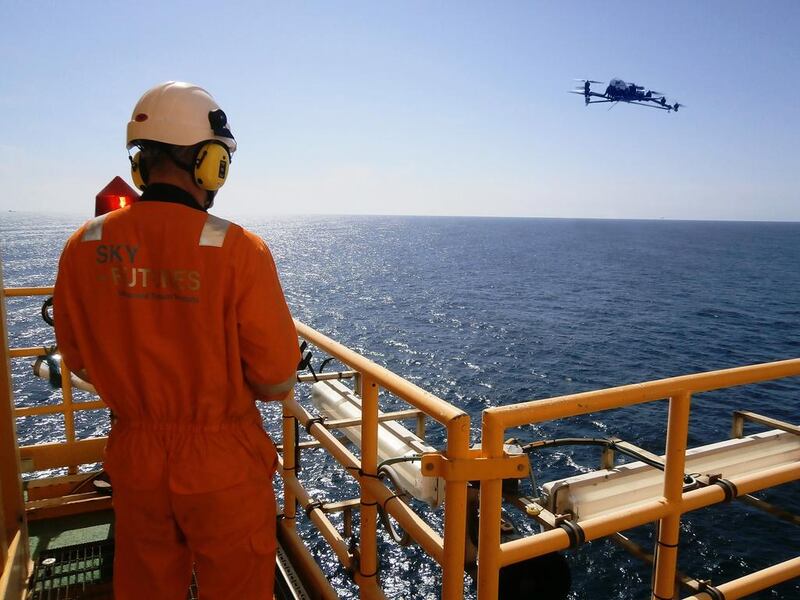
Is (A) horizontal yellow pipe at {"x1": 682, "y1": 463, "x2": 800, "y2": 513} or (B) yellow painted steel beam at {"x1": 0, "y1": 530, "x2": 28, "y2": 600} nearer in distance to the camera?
(A) horizontal yellow pipe at {"x1": 682, "y1": 463, "x2": 800, "y2": 513}

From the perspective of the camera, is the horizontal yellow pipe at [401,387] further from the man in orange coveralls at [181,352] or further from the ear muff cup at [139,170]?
the ear muff cup at [139,170]

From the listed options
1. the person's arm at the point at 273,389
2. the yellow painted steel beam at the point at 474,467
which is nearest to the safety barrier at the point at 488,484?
the yellow painted steel beam at the point at 474,467

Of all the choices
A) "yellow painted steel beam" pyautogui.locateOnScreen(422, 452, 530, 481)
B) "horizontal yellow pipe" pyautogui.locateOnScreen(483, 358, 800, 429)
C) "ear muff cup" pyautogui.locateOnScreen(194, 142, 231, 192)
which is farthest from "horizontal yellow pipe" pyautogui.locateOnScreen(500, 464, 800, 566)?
"ear muff cup" pyautogui.locateOnScreen(194, 142, 231, 192)

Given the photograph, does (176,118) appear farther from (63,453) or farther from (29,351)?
(63,453)

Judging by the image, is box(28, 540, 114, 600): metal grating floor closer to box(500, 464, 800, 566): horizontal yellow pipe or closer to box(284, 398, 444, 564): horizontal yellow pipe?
box(284, 398, 444, 564): horizontal yellow pipe

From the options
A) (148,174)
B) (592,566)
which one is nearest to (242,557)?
(148,174)

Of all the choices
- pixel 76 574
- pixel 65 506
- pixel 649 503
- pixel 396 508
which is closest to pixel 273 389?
pixel 396 508

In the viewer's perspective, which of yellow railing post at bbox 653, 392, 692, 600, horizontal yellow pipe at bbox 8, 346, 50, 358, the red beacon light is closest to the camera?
yellow railing post at bbox 653, 392, 692, 600
